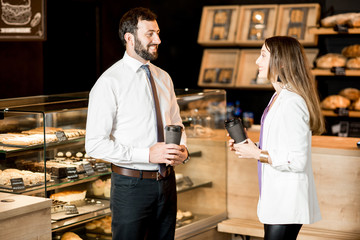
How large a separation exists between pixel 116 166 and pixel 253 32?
147 inches

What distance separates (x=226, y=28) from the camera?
6102 mm

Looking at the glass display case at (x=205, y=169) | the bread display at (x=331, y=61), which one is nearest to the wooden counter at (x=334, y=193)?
the glass display case at (x=205, y=169)

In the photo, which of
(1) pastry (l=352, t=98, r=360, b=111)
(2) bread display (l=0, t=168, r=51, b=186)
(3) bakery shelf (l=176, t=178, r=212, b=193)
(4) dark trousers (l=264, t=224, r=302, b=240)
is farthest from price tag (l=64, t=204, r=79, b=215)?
(1) pastry (l=352, t=98, r=360, b=111)

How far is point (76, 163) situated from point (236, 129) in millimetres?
1088

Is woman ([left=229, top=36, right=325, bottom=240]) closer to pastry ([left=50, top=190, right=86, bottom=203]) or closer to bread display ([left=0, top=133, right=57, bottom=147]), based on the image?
bread display ([left=0, top=133, right=57, bottom=147])

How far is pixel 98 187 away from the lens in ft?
10.6

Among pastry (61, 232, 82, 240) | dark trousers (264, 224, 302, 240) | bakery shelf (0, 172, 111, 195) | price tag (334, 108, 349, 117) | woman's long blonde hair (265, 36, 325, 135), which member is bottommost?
pastry (61, 232, 82, 240)

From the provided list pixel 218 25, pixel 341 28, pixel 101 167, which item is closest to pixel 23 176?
pixel 101 167

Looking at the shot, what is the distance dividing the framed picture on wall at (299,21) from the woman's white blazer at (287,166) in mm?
3380

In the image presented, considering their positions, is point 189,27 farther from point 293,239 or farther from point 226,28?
point 293,239

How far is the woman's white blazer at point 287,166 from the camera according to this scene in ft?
7.67

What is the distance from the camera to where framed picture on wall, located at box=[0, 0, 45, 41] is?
4441 millimetres

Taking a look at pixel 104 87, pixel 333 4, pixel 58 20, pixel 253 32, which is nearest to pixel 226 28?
pixel 253 32

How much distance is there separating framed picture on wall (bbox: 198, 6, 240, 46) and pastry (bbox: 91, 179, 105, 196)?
10.7ft
